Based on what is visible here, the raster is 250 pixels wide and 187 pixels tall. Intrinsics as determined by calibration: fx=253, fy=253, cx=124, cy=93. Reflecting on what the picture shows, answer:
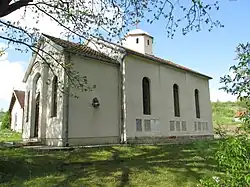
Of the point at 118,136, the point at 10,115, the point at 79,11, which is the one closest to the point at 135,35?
the point at 118,136

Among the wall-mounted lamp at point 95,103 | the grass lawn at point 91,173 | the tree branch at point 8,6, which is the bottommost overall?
the grass lawn at point 91,173

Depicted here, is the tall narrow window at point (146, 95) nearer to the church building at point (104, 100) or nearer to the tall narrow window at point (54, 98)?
the church building at point (104, 100)

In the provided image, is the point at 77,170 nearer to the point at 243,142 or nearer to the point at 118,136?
the point at 243,142

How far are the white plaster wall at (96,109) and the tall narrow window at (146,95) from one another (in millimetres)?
2507

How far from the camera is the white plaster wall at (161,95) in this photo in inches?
693

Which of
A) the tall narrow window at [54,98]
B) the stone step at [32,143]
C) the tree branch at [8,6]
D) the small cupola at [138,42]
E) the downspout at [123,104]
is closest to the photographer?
the tree branch at [8,6]

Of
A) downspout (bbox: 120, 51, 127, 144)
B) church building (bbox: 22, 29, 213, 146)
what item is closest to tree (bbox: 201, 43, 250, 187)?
church building (bbox: 22, 29, 213, 146)

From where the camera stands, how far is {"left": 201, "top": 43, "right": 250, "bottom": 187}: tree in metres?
2.93

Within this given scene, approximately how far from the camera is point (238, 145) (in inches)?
114

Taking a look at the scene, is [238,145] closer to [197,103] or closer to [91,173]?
[91,173]

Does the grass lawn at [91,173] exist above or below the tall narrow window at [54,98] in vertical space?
below

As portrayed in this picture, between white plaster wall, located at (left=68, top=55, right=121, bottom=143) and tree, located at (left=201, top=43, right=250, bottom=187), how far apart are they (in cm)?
1208

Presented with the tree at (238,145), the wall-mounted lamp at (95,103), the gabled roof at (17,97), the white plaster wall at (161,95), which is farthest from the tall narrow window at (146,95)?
the gabled roof at (17,97)

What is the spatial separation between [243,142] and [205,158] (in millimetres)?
7963
